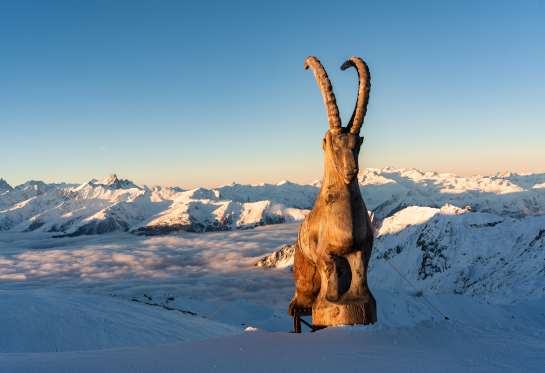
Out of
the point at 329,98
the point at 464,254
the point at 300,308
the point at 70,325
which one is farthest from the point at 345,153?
the point at 464,254

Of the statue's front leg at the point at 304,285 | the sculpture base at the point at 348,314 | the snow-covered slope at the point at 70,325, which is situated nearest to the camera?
the sculpture base at the point at 348,314

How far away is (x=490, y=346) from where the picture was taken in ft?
19.4

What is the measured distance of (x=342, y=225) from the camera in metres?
8.15

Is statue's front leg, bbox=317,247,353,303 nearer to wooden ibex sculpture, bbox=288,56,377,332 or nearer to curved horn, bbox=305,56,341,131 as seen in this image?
wooden ibex sculpture, bbox=288,56,377,332

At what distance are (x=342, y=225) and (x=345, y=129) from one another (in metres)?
2.51

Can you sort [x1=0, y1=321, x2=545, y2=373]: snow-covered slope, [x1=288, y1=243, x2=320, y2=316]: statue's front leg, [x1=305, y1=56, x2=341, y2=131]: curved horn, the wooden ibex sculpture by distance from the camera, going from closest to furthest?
[x1=0, y1=321, x2=545, y2=373]: snow-covered slope
the wooden ibex sculpture
[x1=305, y1=56, x2=341, y2=131]: curved horn
[x1=288, y1=243, x2=320, y2=316]: statue's front leg

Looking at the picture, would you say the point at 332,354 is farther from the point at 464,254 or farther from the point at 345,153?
the point at 464,254

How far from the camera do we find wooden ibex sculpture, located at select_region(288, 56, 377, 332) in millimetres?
7906

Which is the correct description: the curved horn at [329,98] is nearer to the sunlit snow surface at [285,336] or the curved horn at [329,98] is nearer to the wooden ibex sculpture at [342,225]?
the wooden ibex sculpture at [342,225]

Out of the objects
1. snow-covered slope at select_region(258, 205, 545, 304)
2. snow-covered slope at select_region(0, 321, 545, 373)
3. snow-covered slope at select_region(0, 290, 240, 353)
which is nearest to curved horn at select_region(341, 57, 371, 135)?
snow-covered slope at select_region(0, 321, 545, 373)

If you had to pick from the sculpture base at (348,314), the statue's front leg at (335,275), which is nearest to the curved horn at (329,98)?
the statue's front leg at (335,275)

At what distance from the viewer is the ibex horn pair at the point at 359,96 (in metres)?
7.95

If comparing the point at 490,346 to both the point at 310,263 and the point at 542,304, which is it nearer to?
the point at 310,263

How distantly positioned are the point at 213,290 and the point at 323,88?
182 metres
